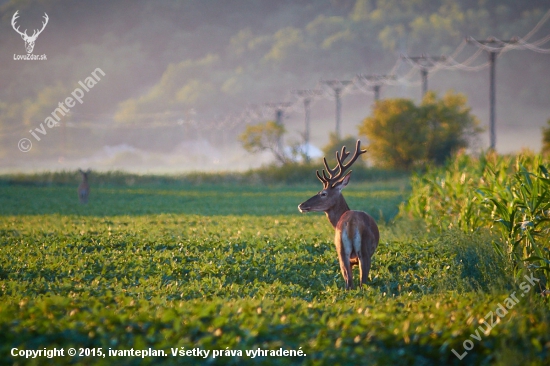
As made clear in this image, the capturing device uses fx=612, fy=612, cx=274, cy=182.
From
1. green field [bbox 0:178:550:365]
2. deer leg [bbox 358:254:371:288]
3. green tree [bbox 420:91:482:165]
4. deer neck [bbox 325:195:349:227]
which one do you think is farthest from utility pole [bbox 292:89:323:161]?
deer leg [bbox 358:254:371:288]

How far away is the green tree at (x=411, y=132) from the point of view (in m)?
58.0

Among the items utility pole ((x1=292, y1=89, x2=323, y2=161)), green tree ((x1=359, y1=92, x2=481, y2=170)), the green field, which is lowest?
the green field

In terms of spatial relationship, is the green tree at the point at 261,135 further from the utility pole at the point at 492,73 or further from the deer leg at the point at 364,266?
the deer leg at the point at 364,266

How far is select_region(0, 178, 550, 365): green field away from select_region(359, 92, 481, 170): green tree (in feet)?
129

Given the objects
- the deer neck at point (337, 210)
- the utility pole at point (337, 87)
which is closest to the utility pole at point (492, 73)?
the utility pole at point (337, 87)

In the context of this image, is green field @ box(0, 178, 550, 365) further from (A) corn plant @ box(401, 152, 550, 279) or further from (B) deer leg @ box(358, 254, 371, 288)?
(A) corn plant @ box(401, 152, 550, 279)

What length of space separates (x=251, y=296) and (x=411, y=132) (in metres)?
50.2

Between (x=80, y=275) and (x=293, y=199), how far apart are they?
21.9 meters

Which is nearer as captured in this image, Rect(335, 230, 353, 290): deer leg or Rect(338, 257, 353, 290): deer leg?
Rect(335, 230, 353, 290): deer leg

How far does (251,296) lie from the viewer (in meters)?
10.1

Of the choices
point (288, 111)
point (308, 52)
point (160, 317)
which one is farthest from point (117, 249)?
point (308, 52)

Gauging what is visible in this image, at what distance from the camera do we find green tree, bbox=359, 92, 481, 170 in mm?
58031

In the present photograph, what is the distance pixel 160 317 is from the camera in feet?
24.2

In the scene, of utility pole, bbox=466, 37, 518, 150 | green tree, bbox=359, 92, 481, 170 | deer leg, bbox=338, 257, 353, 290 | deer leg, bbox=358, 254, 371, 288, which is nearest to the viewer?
deer leg, bbox=338, 257, 353, 290
